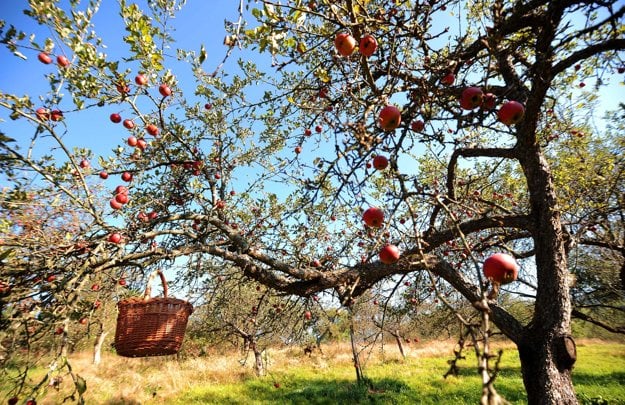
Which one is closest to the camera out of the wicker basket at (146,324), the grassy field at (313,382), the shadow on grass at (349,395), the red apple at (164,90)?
the wicker basket at (146,324)

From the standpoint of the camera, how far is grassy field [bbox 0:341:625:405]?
445 inches

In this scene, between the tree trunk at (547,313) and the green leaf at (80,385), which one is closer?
the green leaf at (80,385)

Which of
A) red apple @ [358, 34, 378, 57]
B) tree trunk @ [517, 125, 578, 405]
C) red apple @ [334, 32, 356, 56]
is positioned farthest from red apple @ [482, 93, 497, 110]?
tree trunk @ [517, 125, 578, 405]

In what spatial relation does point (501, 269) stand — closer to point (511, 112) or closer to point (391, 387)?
point (511, 112)

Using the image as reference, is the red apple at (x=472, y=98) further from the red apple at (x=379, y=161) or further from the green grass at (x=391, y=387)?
the green grass at (x=391, y=387)

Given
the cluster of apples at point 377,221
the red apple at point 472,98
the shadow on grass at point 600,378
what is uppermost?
the red apple at point 472,98

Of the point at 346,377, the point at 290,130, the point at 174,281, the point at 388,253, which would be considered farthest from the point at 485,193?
the point at 346,377

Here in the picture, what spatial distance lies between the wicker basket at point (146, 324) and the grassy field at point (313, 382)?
543 centimetres

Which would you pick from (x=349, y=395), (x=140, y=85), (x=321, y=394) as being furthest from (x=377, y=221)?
(x=321, y=394)

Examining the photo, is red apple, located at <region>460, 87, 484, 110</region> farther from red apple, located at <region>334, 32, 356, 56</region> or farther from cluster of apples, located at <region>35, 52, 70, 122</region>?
cluster of apples, located at <region>35, 52, 70, 122</region>

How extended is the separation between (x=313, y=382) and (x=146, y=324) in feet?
43.6

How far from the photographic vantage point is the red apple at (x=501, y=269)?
205 cm

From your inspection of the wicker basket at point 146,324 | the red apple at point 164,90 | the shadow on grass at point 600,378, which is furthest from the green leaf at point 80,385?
the shadow on grass at point 600,378

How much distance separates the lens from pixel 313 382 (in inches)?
564
